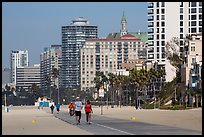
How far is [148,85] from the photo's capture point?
144000 millimetres

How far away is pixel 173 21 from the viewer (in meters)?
170

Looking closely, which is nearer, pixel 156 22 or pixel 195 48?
pixel 195 48

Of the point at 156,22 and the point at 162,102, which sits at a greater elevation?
the point at 156,22

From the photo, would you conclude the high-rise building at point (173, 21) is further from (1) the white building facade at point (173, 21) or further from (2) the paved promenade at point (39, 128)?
(2) the paved promenade at point (39, 128)

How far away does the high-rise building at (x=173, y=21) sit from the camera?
170000 mm

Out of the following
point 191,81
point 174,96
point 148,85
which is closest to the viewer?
point 191,81

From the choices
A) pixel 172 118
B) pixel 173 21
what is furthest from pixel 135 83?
pixel 172 118

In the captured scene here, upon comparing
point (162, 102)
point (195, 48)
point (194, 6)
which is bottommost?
point (162, 102)

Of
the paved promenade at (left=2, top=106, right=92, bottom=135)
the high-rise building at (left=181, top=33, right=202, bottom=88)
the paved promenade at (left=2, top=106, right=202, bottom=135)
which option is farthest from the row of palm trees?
the paved promenade at (left=2, top=106, right=92, bottom=135)

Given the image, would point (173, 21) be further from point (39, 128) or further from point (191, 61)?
point (39, 128)

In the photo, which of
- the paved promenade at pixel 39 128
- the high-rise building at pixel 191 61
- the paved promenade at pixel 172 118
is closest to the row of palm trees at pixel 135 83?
the high-rise building at pixel 191 61

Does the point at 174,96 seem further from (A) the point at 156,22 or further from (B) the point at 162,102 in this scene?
(A) the point at 156,22

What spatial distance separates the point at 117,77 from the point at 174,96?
54.3 metres

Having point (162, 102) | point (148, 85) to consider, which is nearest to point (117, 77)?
point (148, 85)
